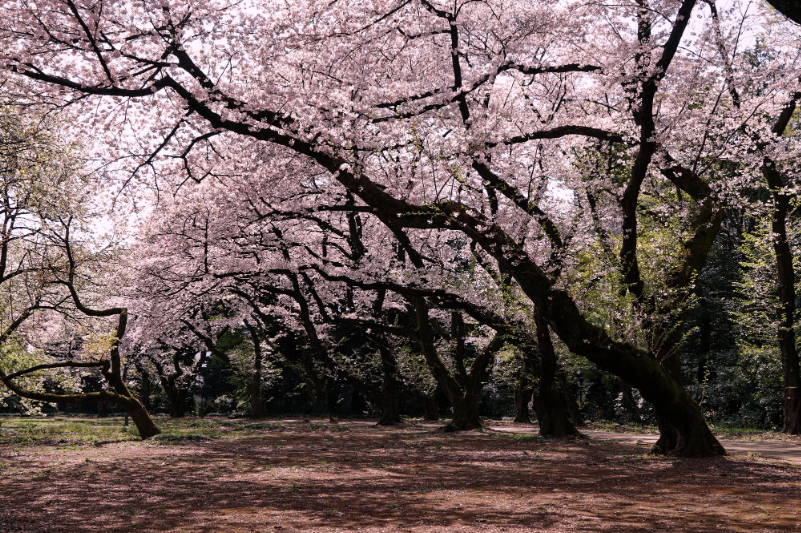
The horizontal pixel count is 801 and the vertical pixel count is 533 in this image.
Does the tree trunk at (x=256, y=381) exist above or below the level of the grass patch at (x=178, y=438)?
above

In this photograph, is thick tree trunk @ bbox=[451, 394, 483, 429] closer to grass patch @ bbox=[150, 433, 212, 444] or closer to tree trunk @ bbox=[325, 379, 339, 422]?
grass patch @ bbox=[150, 433, 212, 444]

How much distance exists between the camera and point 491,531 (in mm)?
5273

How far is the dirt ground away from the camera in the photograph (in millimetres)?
5691

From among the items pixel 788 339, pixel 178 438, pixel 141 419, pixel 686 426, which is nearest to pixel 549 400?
pixel 686 426

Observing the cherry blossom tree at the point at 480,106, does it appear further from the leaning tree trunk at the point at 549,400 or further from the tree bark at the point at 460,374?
the tree bark at the point at 460,374

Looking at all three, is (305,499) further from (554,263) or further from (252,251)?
(252,251)

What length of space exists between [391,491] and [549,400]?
30.7 ft

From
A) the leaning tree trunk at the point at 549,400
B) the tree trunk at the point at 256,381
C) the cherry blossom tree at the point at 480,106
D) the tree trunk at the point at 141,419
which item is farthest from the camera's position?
the tree trunk at the point at 256,381

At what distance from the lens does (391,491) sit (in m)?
7.73

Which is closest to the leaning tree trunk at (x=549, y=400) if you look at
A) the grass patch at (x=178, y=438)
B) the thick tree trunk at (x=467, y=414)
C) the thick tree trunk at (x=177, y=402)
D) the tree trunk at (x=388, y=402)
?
the thick tree trunk at (x=467, y=414)

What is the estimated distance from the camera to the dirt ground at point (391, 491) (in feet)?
18.7

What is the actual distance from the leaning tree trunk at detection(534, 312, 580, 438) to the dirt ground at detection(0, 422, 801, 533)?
2300mm

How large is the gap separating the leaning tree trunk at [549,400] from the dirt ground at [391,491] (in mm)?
2300

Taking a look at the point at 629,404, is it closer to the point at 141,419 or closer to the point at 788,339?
the point at 788,339
